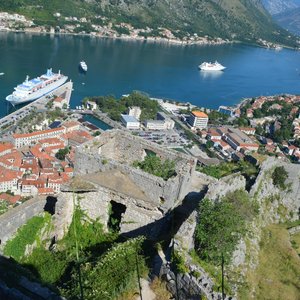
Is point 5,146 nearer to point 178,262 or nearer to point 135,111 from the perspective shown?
point 135,111

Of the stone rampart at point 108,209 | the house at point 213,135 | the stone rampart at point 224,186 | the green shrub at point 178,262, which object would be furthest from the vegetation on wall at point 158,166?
the house at point 213,135

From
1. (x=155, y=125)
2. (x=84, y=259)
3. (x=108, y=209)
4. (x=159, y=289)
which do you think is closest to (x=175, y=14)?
(x=155, y=125)

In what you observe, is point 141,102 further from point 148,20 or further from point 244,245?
point 148,20

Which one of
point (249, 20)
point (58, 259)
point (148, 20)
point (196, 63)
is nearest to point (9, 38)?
A: point (196, 63)

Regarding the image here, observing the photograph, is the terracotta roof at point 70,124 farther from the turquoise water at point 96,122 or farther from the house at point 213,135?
the house at point 213,135

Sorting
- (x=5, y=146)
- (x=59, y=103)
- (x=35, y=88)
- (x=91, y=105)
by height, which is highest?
(x=5, y=146)
